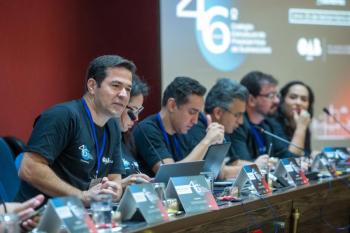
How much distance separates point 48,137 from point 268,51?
313cm

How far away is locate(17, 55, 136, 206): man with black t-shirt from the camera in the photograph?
99.3 inches

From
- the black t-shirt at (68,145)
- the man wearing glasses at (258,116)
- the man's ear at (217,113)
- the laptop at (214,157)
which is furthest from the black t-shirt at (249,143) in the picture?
the black t-shirt at (68,145)

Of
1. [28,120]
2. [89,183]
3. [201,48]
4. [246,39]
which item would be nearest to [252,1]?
[246,39]

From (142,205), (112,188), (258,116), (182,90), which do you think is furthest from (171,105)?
(142,205)

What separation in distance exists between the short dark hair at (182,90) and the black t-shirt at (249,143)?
646mm

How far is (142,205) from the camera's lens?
208 cm

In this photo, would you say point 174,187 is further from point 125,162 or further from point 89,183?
point 125,162

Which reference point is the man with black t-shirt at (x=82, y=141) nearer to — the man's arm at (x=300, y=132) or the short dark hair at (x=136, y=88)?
the short dark hair at (x=136, y=88)

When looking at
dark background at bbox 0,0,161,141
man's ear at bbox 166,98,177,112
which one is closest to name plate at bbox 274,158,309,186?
man's ear at bbox 166,98,177,112

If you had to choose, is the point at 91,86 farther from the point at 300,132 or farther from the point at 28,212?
the point at 300,132

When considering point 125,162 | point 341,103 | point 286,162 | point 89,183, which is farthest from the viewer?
point 341,103

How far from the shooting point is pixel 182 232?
7.13ft

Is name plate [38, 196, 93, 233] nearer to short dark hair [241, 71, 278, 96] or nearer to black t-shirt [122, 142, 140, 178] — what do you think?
black t-shirt [122, 142, 140, 178]

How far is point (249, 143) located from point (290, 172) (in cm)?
103
